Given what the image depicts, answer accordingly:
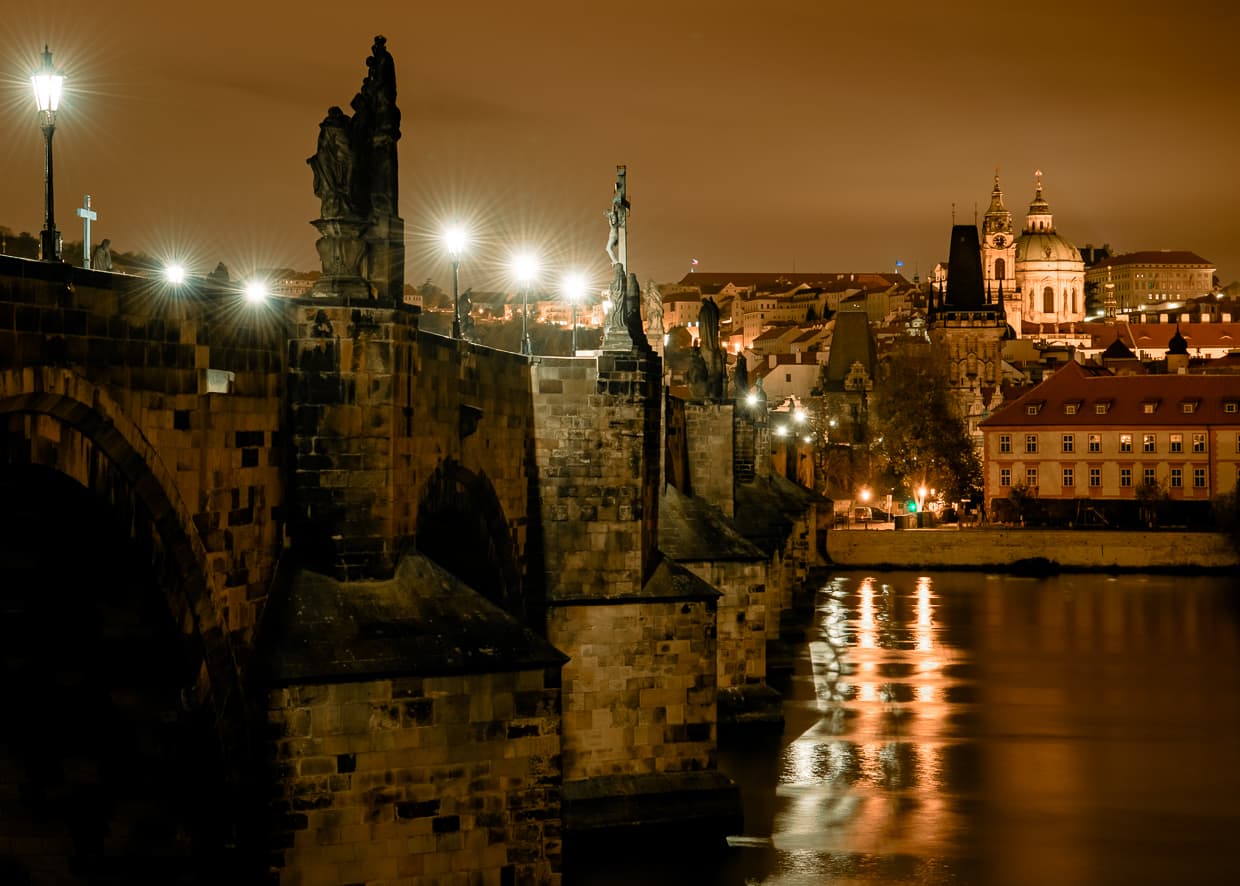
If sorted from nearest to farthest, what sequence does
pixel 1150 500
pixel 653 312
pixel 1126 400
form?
pixel 653 312 → pixel 1150 500 → pixel 1126 400

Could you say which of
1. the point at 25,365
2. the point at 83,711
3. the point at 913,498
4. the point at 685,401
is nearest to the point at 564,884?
the point at 83,711

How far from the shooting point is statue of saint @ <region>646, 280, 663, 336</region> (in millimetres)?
25469

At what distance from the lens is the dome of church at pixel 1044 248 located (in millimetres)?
173625

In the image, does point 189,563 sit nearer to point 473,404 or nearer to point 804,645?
point 473,404

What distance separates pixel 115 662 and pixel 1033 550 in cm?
5216

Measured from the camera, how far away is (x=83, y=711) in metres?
10.3

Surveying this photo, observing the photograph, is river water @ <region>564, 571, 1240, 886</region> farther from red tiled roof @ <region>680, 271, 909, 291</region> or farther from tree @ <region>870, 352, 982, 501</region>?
red tiled roof @ <region>680, 271, 909, 291</region>

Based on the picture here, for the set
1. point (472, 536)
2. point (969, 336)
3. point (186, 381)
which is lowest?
point (472, 536)

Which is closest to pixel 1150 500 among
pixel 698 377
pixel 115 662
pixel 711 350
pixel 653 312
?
pixel 711 350

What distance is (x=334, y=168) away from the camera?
11.7 m

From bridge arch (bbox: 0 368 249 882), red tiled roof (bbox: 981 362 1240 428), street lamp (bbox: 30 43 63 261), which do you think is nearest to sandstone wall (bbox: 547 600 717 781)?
bridge arch (bbox: 0 368 249 882)

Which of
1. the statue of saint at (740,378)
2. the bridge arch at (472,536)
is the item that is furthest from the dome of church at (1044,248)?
the bridge arch at (472,536)

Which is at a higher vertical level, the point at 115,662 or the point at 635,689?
the point at 115,662

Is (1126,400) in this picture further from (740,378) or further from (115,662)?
(115,662)
